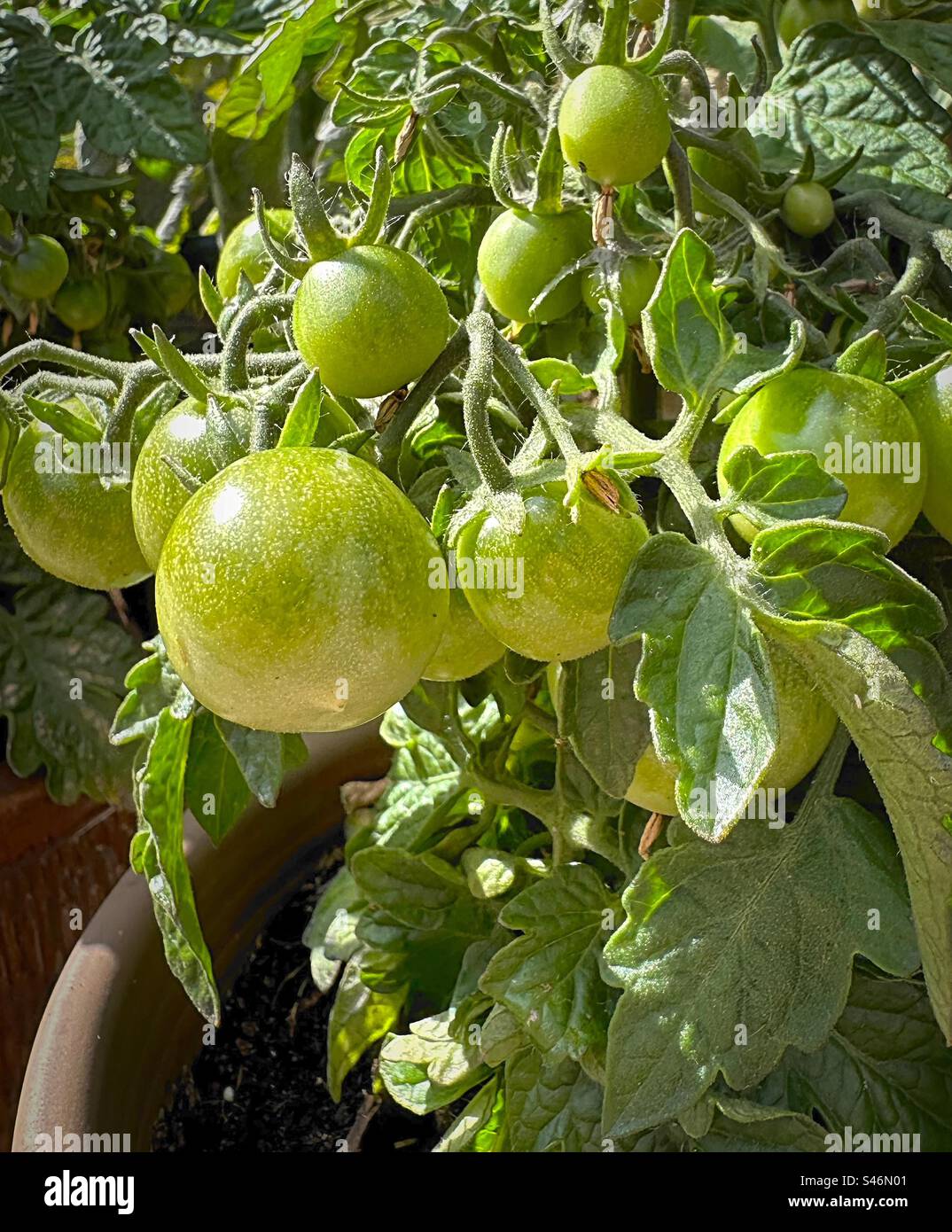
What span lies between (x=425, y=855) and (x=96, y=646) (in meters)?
0.47

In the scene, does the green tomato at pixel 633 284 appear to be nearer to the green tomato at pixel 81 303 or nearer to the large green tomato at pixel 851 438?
the large green tomato at pixel 851 438

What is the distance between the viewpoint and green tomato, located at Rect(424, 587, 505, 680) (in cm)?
36

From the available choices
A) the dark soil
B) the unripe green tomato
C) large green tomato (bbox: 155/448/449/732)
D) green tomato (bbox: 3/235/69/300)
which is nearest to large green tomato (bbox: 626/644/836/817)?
large green tomato (bbox: 155/448/449/732)

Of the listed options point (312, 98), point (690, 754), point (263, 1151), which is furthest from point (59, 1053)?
point (312, 98)

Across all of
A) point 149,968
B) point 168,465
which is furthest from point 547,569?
point 149,968

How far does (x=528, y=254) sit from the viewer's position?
0.40 meters

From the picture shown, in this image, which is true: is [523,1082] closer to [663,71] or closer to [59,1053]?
[59,1053]

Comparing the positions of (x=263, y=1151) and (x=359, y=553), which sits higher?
(x=359, y=553)

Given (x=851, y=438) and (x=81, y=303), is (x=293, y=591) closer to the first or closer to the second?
(x=851, y=438)

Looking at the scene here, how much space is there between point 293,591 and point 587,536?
0.26 feet

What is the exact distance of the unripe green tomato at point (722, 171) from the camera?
1.54ft

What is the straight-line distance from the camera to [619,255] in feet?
1.31

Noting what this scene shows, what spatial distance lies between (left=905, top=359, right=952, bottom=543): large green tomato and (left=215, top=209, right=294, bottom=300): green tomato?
9.9 inches

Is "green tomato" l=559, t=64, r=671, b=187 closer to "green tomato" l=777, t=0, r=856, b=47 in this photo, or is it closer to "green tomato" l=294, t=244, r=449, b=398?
"green tomato" l=294, t=244, r=449, b=398
